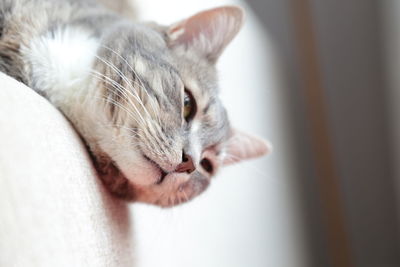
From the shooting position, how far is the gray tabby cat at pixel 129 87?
3.00ft

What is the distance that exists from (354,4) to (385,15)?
0.19 m

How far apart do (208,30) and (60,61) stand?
0.38m

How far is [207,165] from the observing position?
1149mm

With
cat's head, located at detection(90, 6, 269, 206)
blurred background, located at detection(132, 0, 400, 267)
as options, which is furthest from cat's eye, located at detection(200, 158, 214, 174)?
blurred background, located at detection(132, 0, 400, 267)

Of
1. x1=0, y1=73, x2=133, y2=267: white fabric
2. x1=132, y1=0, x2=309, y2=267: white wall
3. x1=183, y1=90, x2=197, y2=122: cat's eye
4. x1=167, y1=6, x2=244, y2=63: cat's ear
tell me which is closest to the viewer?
x1=0, y1=73, x2=133, y2=267: white fabric

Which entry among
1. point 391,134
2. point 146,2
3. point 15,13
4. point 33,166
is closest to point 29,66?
point 15,13

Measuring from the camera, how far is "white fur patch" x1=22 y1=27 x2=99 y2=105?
99 centimetres

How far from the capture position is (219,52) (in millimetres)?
1230

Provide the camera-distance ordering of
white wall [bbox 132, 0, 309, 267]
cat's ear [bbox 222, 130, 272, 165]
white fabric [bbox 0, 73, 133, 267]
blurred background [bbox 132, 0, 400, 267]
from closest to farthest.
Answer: white fabric [bbox 0, 73, 133, 267], cat's ear [bbox 222, 130, 272, 165], white wall [bbox 132, 0, 309, 267], blurred background [bbox 132, 0, 400, 267]

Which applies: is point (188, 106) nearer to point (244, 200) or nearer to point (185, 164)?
point (185, 164)

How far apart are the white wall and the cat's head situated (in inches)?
8.3

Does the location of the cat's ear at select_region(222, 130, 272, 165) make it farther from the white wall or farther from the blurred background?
the blurred background

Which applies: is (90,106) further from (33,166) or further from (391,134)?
(391,134)

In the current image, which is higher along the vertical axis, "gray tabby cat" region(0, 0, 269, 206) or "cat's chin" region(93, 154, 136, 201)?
"gray tabby cat" region(0, 0, 269, 206)
